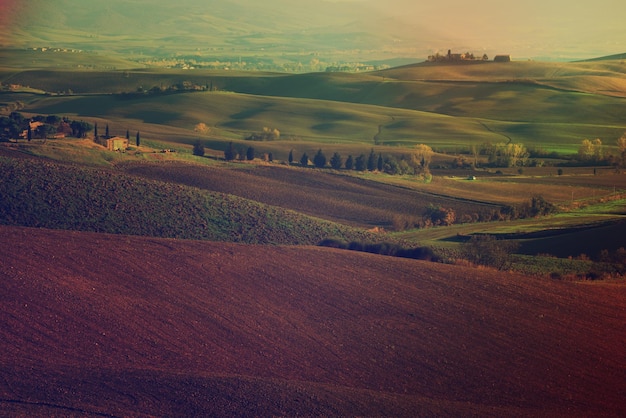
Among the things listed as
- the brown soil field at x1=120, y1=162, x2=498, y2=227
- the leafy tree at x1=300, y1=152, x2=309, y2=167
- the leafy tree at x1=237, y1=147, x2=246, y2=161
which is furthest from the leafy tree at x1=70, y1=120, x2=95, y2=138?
the leafy tree at x1=300, y1=152, x2=309, y2=167

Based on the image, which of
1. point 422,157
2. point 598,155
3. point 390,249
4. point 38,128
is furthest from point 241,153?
point 390,249

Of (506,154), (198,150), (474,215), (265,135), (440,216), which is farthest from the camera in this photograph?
(265,135)

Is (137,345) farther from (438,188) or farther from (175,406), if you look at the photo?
(438,188)

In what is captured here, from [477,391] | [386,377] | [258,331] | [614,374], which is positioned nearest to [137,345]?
[258,331]

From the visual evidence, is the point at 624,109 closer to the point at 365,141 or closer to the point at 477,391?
the point at 365,141

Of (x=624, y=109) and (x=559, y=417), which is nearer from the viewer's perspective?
(x=559, y=417)

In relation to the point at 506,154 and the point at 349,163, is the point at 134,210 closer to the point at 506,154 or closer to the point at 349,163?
the point at 349,163

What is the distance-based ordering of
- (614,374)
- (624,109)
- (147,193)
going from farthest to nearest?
(624,109), (147,193), (614,374)

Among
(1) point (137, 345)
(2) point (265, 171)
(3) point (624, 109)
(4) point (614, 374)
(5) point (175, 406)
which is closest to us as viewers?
(5) point (175, 406)
